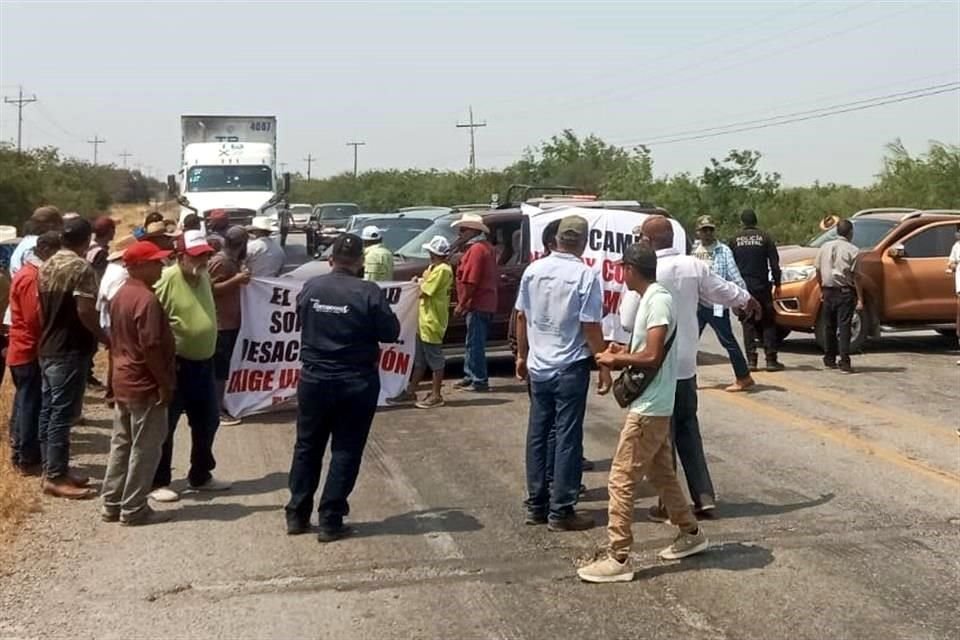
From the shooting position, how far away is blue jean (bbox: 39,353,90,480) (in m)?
8.33

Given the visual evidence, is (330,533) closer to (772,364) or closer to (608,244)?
(608,244)

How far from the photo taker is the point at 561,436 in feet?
24.1

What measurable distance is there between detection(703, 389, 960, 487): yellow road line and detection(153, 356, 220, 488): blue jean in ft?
16.7

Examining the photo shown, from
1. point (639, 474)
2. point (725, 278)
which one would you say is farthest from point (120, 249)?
point (725, 278)

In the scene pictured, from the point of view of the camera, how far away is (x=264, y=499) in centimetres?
831

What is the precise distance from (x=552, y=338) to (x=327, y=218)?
3750 cm

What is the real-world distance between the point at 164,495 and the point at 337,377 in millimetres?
1932

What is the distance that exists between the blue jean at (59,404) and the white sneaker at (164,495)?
2.10ft

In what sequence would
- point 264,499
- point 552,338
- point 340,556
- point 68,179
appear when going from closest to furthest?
point 340,556, point 552,338, point 264,499, point 68,179

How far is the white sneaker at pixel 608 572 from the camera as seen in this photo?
6328mm

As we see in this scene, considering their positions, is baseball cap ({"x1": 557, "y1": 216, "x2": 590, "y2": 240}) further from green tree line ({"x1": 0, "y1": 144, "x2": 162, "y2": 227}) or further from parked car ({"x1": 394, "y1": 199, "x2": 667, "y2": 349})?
green tree line ({"x1": 0, "y1": 144, "x2": 162, "y2": 227})

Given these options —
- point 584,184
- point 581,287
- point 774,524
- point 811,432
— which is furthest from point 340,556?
point 584,184

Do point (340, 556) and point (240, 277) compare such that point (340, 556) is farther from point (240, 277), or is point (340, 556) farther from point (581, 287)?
point (240, 277)

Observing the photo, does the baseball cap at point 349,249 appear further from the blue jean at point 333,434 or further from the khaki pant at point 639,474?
the khaki pant at point 639,474
